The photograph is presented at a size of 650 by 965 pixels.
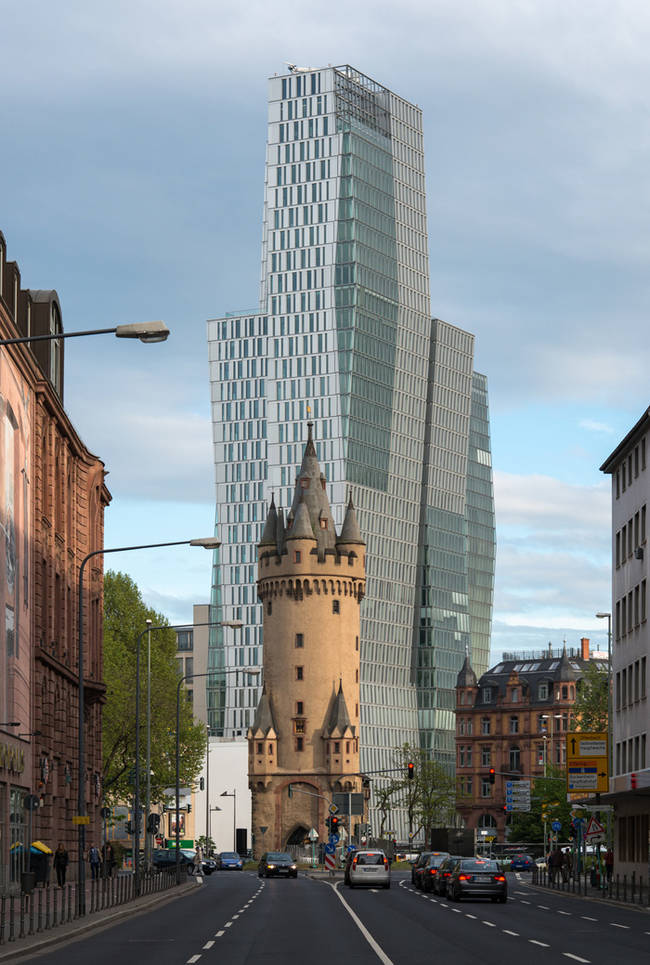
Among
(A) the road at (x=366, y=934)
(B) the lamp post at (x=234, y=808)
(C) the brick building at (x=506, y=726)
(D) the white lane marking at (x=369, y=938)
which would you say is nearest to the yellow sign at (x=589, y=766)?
(A) the road at (x=366, y=934)

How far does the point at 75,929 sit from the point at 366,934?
5957mm

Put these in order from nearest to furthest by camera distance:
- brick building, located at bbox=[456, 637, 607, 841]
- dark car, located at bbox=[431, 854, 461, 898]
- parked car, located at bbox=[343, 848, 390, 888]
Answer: dark car, located at bbox=[431, 854, 461, 898] < parked car, located at bbox=[343, 848, 390, 888] < brick building, located at bbox=[456, 637, 607, 841]

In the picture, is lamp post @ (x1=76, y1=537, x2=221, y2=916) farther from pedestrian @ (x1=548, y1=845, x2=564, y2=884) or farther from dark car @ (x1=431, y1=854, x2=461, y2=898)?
pedestrian @ (x1=548, y1=845, x2=564, y2=884)

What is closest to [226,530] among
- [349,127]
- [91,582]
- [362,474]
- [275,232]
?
[362,474]

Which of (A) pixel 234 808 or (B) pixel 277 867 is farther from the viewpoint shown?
(A) pixel 234 808

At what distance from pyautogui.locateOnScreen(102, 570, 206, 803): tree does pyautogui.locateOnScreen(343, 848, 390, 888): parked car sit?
22.8 metres

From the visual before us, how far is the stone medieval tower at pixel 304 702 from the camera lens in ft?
467

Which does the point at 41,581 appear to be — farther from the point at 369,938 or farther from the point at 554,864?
the point at 554,864

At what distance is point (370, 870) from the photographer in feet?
233

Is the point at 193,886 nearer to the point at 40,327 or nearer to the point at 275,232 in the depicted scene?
the point at 40,327

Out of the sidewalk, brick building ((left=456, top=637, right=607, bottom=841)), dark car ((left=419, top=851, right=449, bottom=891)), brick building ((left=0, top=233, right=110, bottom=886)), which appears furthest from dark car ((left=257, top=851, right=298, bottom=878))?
brick building ((left=456, top=637, right=607, bottom=841))

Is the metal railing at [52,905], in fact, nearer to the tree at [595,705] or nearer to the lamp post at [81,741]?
the lamp post at [81,741]

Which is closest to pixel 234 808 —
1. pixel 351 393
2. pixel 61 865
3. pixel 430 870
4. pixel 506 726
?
pixel 506 726

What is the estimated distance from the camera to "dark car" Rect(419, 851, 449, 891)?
6469cm
